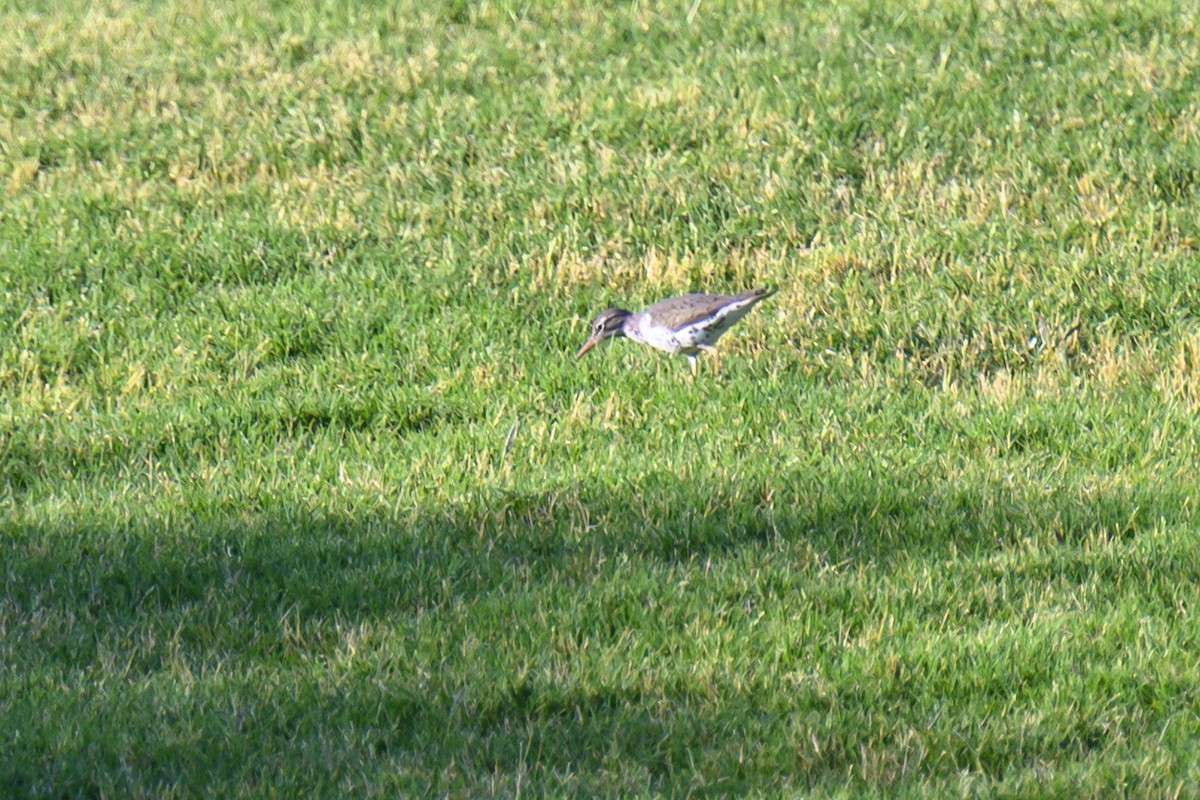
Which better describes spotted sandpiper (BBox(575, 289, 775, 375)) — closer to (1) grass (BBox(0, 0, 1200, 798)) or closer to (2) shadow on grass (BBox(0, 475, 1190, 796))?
(1) grass (BBox(0, 0, 1200, 798))

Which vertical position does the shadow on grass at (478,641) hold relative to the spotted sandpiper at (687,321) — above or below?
above

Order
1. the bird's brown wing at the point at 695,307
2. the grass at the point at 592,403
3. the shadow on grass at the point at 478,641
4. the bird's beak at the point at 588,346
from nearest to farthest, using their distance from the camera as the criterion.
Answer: the shadow on grass at the point at 478,641 < the grass at the point at 592,403 < the bird's brown wing at the point at 695,307 < the bird's beak at the point at 588,346

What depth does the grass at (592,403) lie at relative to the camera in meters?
4.89

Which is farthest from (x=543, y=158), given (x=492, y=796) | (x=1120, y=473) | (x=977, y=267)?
A: (x=492, y=796)

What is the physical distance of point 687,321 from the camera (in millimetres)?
8602

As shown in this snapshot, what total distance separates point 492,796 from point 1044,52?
33.9ft

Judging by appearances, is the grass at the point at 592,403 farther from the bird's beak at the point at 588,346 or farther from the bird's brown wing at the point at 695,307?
the bird's brown wing at the point at 695,307

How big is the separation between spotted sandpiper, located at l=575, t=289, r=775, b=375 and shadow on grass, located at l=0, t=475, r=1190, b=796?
174 centimetres

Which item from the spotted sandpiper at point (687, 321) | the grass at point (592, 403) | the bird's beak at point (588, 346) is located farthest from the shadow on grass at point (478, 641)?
the bird's beak at point (588, 346)

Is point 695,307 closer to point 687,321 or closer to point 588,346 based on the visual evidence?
point 687,321

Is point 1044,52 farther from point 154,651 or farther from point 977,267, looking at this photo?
point 154,651

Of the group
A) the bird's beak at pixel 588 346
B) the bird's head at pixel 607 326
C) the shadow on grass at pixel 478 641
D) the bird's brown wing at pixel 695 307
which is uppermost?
the shadow on grass at pixel 478 641

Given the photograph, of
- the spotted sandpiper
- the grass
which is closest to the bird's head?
the spotted sandpiper

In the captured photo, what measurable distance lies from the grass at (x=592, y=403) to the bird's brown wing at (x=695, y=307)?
14.7 inches
